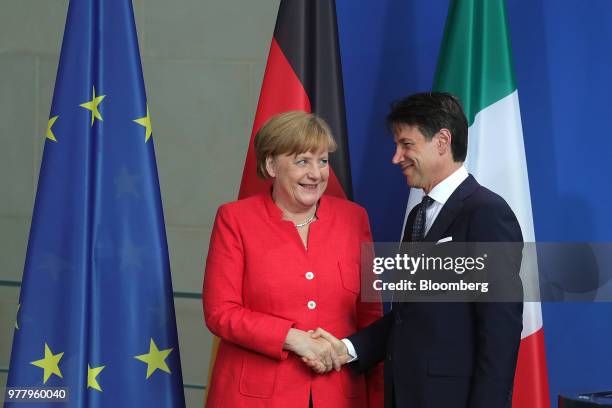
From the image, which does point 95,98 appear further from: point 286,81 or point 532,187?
point 532,187

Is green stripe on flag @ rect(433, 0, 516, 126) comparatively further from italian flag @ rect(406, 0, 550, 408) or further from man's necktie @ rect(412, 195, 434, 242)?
man's necktie @ rect(412, 195, 434, 242)

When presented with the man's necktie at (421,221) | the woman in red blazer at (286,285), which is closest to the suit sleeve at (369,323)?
the woman in red blazer at (286,285)

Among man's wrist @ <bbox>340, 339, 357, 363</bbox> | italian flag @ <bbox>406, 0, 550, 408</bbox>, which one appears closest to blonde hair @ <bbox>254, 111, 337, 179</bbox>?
man's wrist @ <bbox>340, 339, 357, 363</bbox>

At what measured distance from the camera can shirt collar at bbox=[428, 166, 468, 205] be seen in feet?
7.13

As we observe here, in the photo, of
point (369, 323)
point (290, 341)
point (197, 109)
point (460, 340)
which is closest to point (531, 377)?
point (369, 323)

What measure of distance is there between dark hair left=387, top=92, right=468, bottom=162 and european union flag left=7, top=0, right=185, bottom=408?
825 mm

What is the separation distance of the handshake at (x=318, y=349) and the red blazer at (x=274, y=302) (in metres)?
0.03

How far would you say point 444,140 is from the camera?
2.20 metres

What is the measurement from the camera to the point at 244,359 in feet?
7.55

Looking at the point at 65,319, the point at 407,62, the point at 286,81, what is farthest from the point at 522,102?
the point at 65,319

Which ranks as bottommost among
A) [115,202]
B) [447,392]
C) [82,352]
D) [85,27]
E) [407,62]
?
[447,392]

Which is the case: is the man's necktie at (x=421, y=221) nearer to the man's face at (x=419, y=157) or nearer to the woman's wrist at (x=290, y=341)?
the man's face at (x=419, y=157)

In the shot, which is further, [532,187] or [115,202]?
[532,187]

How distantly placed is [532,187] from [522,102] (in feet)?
0.93
